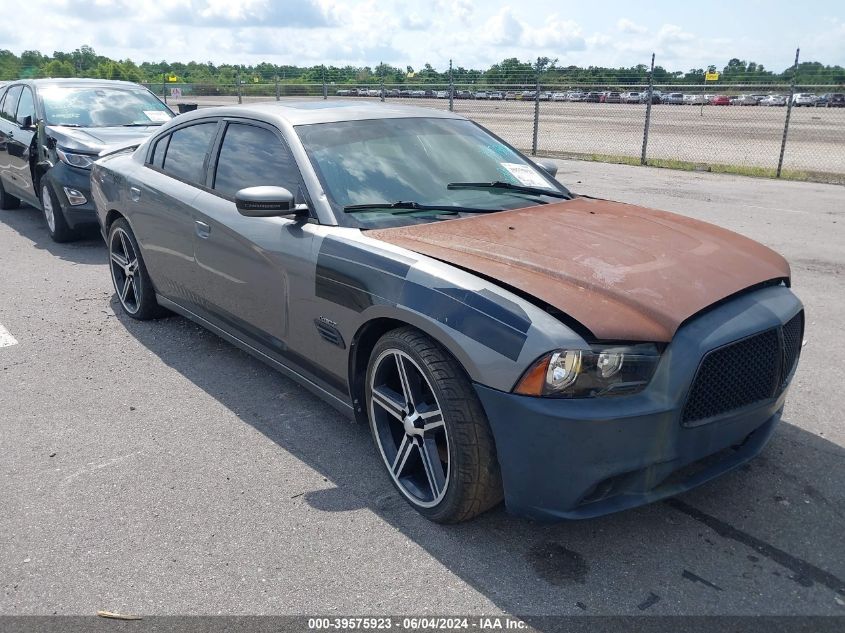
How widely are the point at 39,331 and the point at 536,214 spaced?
375 centimetres

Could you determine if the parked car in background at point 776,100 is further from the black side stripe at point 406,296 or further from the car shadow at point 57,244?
the black side stripe at point 406,296

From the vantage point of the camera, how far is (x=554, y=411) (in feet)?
8.14

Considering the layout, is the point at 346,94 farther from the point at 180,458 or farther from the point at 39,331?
the point at 180,458

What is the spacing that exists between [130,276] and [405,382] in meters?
3.23

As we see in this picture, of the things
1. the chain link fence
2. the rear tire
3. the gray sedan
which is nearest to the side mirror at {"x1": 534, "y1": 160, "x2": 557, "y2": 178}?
the gray sedan

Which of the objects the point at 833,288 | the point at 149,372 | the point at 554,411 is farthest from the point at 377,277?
the point at 833,288

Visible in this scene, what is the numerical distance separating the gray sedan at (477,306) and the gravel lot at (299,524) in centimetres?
26

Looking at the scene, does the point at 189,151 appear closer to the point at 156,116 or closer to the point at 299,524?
the point at 299,524

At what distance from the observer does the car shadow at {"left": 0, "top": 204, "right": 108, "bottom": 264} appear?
7.56 metres

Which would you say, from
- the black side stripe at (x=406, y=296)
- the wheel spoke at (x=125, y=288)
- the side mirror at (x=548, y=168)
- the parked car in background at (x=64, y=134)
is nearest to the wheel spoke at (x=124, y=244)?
the wheel spoke at (x=125, y=288)

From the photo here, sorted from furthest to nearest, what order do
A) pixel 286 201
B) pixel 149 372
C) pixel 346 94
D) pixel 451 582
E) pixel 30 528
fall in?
pixel 346 94
pixel 149 372
pixel 286 201
pixel 30 528
pixel 451 582

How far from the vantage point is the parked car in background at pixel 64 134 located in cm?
770

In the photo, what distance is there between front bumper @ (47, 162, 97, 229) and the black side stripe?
5327 millimetres

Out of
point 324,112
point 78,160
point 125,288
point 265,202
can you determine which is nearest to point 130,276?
point 125,288
